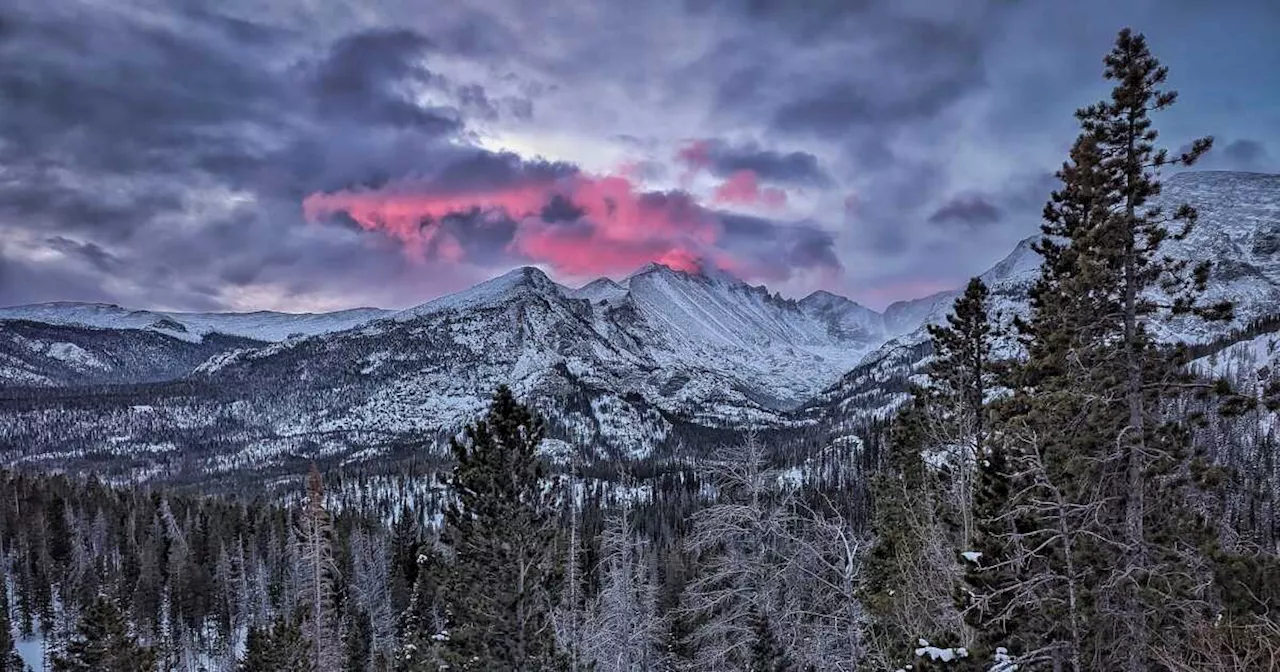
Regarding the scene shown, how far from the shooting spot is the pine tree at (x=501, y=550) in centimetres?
1786

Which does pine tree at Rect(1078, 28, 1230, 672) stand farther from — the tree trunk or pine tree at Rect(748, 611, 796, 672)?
pine tree at Rect(748, 611, 796, 672)

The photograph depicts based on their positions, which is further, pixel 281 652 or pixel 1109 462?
pixel 281 652

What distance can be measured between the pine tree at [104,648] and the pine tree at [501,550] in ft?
82.4

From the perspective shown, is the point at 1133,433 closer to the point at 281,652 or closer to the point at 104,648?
the point at 281,652

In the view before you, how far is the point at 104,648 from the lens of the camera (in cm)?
3262

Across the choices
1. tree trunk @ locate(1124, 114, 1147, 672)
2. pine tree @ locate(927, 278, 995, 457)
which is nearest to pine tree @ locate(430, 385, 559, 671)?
tree trunk @ locate(1124, 114, 1147, 672)

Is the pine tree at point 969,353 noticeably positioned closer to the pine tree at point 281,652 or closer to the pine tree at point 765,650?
the pine tree at point 765,650

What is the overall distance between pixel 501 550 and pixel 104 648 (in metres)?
27.9

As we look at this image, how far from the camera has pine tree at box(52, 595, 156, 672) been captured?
32406 millimetres

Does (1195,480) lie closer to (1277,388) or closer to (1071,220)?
(1277,388)

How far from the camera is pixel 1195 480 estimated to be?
38.9ft

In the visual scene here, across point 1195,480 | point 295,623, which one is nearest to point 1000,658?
point 1195,480

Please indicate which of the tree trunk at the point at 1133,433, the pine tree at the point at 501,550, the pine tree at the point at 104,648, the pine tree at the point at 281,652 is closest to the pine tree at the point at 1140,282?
the tree trunk at the point at 1133,433

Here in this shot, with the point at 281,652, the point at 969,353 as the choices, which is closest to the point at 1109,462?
the point at 969,353
